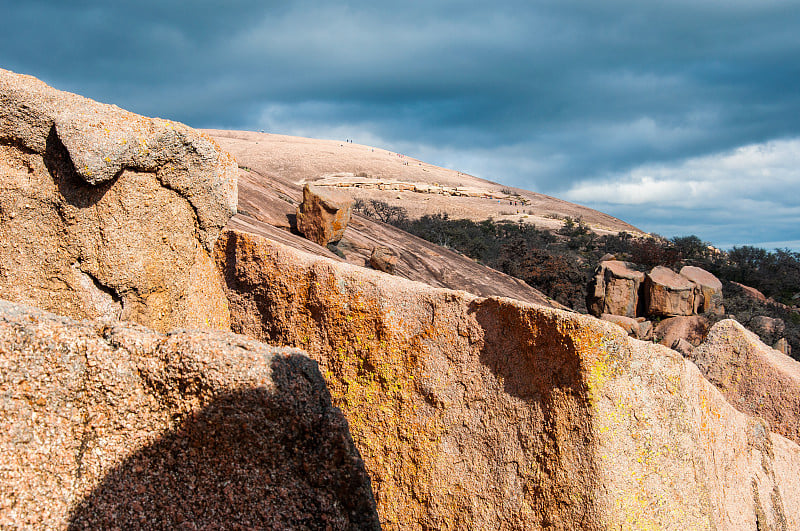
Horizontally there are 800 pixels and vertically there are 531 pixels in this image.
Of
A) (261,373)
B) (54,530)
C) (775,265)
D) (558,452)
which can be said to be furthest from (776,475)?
(775,265)

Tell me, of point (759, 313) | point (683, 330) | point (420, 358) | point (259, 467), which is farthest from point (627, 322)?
point (259, 467)

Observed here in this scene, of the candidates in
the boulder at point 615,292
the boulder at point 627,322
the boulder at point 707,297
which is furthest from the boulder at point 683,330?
the boulder at point 615,292

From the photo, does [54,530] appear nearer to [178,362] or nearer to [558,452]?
[178,362]

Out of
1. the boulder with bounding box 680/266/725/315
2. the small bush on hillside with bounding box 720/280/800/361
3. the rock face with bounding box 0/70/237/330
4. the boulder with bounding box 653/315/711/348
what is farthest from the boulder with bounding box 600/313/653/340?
the rock face with bounding box 0/70/237/330

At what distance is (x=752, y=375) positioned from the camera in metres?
4.64

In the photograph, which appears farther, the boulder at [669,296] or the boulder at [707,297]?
the boulder at [707,297]

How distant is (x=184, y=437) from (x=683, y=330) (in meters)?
14.1

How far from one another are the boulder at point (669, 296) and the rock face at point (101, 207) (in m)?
13.9

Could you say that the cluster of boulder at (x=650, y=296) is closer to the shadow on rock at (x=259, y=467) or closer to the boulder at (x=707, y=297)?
the boulder at (x=707, y=297)

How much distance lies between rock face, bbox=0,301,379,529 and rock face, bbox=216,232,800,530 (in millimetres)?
1468

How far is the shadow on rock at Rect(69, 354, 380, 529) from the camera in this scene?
1.83m

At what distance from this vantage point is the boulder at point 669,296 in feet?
49.0

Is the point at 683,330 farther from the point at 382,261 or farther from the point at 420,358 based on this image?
the point at 420,358

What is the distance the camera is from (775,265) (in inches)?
862
